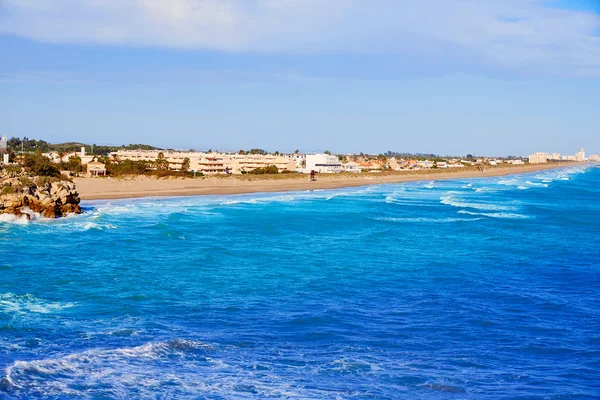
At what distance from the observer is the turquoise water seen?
12805 millimetres

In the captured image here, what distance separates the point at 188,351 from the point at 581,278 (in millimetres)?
15352

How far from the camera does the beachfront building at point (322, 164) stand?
117 metres

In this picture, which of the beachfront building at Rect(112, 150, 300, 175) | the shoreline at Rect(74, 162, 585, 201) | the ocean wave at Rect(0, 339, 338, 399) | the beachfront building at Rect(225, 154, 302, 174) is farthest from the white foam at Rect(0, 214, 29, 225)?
the beachfront building at Rect(225, 154, 302, 174)

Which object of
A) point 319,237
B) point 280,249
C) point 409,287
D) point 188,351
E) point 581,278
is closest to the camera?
point 188,351

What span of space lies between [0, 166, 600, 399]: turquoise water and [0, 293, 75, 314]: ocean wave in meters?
0.10

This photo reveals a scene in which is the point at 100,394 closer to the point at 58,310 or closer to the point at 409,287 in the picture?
the point at 58,310

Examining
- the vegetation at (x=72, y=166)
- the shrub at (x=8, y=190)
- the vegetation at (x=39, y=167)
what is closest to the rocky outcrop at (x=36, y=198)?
the shrub at (x=8, y=190)

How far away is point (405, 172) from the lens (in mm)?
132750

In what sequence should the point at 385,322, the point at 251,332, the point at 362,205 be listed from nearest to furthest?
the point at 251,332 < the point at 385,322 < the point at 362,205

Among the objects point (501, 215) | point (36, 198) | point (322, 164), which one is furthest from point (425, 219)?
point (322, 164)

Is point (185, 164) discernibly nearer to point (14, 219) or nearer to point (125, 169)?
point (125, 169)

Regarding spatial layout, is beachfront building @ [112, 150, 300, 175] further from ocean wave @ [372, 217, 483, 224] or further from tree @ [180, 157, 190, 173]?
ocean wave @ [372, 217, 483, 224]

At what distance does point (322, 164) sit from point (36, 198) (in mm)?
82857

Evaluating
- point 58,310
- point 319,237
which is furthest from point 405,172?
point 58,310
